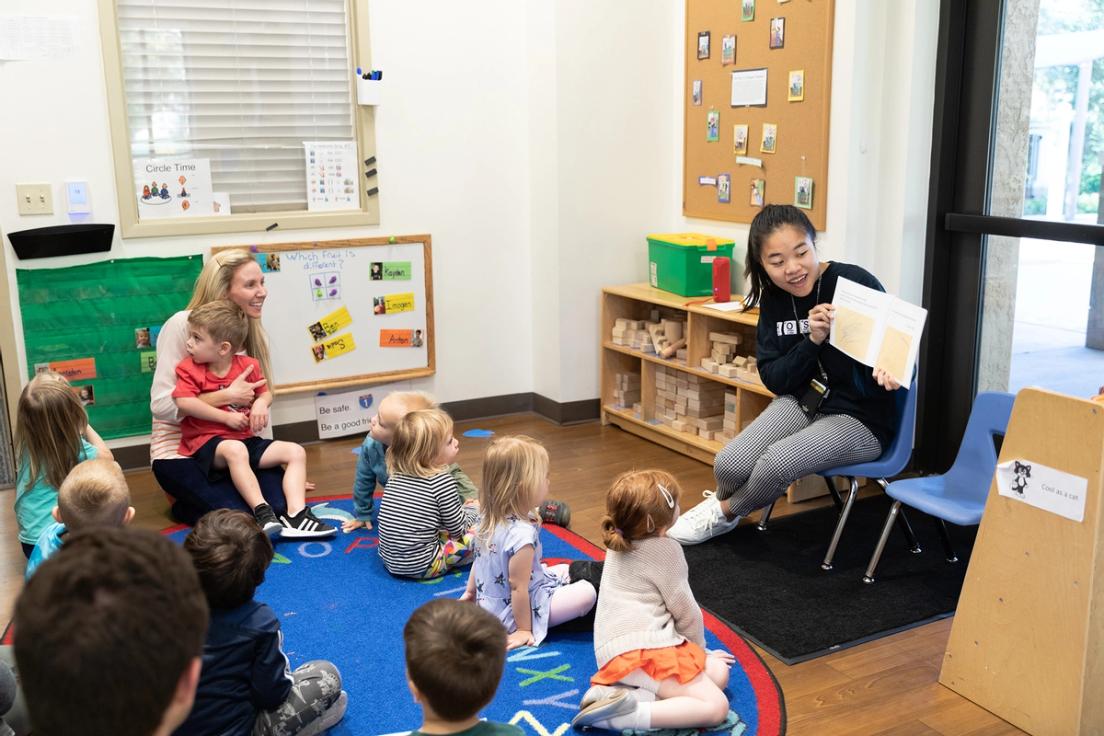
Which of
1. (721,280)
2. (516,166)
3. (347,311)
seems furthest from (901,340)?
(347,311)

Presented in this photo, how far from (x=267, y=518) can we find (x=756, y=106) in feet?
9.09

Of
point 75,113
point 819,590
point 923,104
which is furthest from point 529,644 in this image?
point 75,113

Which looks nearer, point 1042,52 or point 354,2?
point 1042,52

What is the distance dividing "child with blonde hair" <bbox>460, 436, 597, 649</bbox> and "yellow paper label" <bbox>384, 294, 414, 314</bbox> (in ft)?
7.69

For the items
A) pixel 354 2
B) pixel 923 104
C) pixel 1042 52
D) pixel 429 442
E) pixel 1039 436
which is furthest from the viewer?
pixel 354 2

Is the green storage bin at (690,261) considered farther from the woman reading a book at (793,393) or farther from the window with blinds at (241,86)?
the window with blinds at (241,86)

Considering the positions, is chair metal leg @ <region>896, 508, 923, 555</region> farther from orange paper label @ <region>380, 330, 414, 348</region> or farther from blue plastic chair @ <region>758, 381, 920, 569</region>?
orange paper label @ <region>380, 330, 414, 348</region>

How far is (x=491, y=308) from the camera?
5.48 meters

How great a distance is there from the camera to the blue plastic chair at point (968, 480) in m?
3.28

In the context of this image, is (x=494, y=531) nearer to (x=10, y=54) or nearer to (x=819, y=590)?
(x=819, y=590)

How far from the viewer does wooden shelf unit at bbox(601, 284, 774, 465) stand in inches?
177

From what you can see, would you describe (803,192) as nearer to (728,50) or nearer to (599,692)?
(728,50)

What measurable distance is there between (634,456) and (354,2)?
8.19 feet

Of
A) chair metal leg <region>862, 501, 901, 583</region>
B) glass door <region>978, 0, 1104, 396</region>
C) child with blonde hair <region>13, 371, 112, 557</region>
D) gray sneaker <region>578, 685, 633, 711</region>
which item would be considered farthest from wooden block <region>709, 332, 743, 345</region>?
child with blonde hair <region>13, 371, 112, 557</region>
